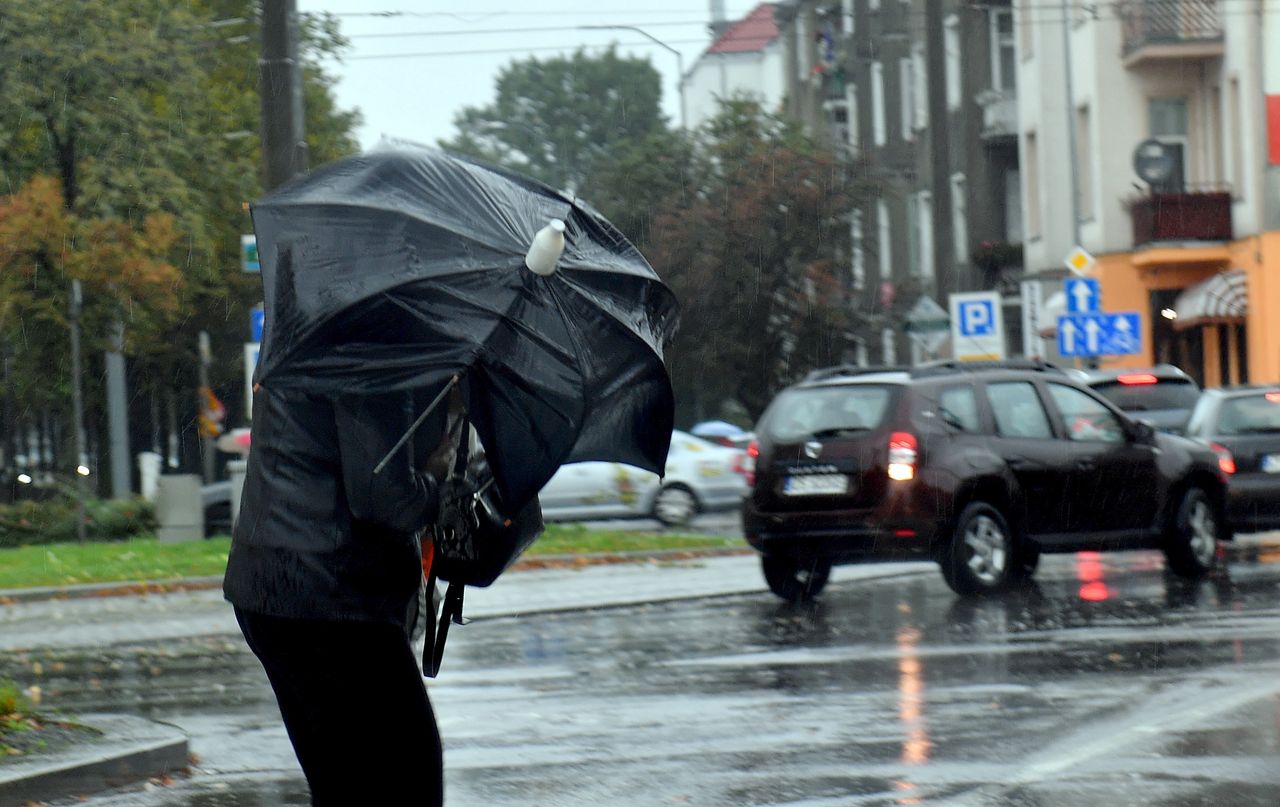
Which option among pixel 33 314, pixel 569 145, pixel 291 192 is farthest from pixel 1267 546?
pixel 569 145

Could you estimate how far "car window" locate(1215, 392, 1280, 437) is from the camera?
60.6ft

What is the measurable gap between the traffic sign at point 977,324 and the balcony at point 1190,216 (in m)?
10.6

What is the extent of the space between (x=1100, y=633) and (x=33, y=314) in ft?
76.7

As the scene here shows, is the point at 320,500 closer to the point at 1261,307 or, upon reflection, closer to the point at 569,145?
the point at 1261,307

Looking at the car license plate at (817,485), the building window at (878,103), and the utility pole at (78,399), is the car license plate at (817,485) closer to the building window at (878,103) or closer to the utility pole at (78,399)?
the utility pole at (78,399)

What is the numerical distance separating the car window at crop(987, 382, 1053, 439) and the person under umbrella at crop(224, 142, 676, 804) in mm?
10944

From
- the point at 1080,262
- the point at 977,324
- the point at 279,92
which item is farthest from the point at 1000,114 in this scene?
the point at 279,92

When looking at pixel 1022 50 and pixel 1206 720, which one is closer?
pixel 1206 720

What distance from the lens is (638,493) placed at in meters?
28.6

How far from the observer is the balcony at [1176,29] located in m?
35.9

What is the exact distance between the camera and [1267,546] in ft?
64.0

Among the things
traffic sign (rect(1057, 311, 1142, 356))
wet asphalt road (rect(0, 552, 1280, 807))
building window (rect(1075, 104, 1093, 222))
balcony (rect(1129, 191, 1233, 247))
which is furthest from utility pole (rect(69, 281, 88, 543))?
building window (rect(1075, 104, 1093, 222))

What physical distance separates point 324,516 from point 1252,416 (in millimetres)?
15651

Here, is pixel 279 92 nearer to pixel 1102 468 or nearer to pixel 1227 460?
pixel 1102 468
